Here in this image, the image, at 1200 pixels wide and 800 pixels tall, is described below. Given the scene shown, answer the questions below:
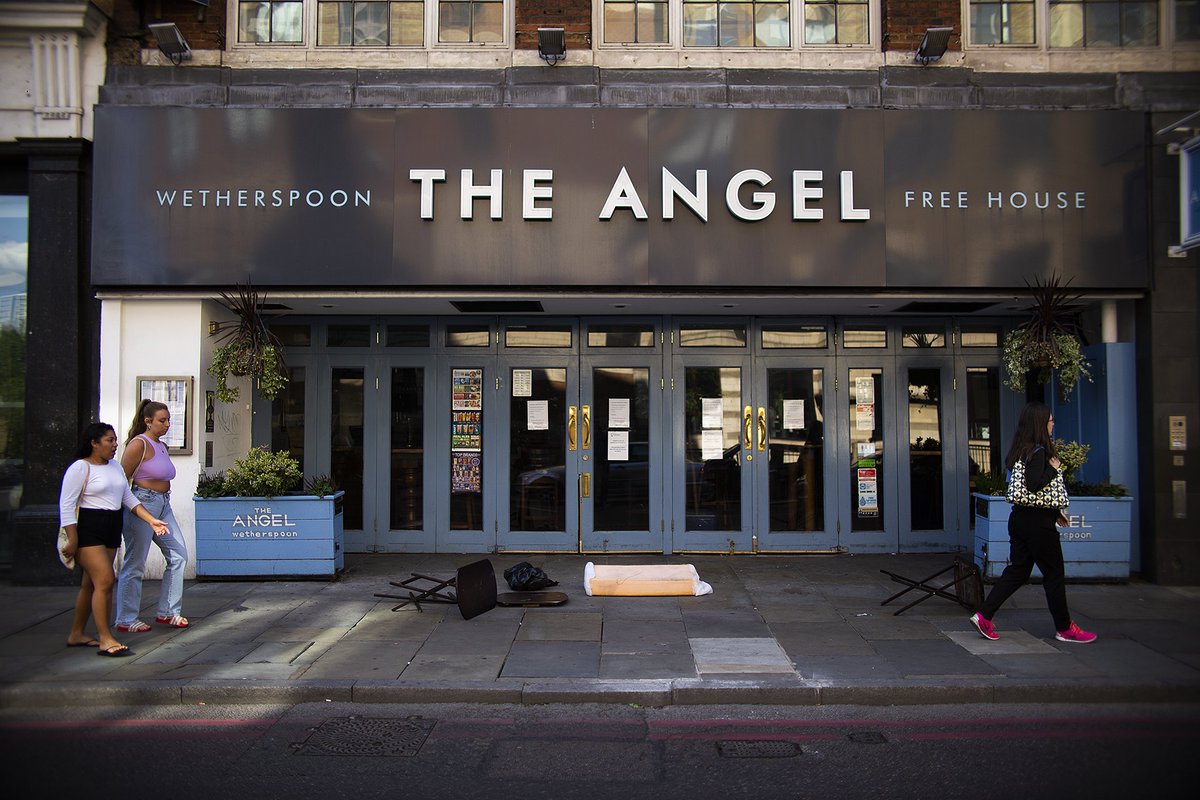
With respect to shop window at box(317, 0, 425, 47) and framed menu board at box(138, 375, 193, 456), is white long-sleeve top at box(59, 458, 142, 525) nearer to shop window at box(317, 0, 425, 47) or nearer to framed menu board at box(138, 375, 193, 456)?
framed menu board at box(138, 375, 193, 456)

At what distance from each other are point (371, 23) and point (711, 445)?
21.4ft

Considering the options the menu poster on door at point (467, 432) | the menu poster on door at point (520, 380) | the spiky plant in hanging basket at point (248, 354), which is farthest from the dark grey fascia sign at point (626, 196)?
the menu poster on door at point (467, 432)

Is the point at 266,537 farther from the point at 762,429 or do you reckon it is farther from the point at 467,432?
the point at 762,429

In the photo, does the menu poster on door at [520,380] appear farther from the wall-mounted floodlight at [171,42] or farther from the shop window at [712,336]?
the wall-mounted floodlight at [171,42]

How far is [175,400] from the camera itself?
8797mm

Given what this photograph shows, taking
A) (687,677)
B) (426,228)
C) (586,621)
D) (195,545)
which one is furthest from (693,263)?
(195,545)

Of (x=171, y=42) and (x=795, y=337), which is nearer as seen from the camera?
(x=171, y=42)

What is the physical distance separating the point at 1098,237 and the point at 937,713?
610cm

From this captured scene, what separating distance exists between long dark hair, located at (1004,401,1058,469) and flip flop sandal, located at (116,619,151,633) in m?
7.31

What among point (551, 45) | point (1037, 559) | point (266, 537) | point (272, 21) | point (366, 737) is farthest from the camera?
point (272, 21)

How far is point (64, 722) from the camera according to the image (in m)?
5.24

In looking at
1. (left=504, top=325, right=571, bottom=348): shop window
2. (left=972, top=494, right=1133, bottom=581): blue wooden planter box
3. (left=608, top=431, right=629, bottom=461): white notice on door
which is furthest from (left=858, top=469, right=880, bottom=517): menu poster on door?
(left=504, top=325, right=571, bottom=348): shop window

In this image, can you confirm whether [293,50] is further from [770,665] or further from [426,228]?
[770,665]

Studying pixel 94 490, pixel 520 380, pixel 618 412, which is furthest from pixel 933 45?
pixel 94 490
